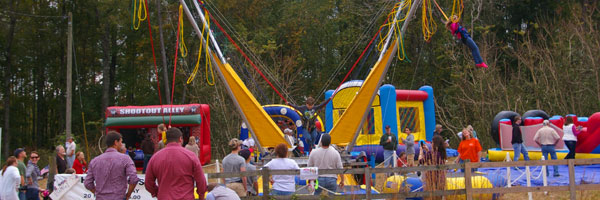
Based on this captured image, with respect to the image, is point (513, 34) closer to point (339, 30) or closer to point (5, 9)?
point (339, 30)

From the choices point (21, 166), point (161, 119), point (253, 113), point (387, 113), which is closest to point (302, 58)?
point (161, 119)

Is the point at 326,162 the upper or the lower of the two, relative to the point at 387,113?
lower

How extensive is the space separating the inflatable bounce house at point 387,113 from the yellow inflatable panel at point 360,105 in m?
6.33

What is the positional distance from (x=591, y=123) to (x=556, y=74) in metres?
10.1

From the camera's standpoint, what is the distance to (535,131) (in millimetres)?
17500

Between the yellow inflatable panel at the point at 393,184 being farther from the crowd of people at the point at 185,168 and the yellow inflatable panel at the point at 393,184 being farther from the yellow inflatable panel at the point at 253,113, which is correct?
the yellow inflatable panel at the point at 253,113

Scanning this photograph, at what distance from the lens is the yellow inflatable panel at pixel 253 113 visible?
1333 cm

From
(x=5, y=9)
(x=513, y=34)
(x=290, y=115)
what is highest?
(x=5, y=9)

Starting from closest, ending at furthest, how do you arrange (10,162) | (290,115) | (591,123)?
(10,162), (591,123), (290,115)

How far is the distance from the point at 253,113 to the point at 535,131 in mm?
8316

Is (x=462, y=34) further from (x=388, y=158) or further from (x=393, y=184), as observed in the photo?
(x=388, y=158)

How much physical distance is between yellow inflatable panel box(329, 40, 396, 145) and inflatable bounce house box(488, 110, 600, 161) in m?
4.69

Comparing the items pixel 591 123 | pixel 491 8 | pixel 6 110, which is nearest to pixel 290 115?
pixel 591 123

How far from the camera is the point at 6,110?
3547cm
